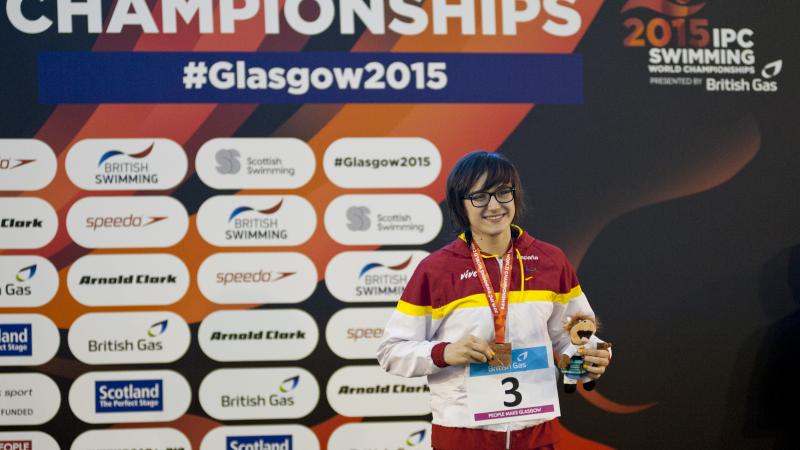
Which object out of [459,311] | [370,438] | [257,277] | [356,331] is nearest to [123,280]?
[257,277]

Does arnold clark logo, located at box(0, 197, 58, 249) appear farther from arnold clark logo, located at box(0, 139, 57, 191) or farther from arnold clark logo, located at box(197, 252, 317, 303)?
arnold clark logo, located at box(197, 252, 317, 303)

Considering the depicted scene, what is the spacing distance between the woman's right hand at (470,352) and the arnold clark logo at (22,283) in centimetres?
222

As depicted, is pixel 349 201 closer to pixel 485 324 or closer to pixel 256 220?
pixel 256 220

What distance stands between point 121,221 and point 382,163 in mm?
1210

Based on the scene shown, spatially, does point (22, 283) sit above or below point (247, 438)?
above

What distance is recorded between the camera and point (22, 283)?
3363 millimetres

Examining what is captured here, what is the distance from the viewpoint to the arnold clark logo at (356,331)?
135 inches

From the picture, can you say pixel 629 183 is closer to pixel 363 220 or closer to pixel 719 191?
pixel 719 191

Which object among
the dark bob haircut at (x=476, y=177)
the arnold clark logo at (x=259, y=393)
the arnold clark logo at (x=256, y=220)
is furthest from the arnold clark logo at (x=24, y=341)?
the dark bob haircut at (x=476, y=177)

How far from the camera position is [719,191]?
3529 millimetres

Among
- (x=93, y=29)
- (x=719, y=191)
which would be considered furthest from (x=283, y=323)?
(x=719, y=191)

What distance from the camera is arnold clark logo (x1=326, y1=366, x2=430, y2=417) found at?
3.43 meters

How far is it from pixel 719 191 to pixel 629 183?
1.41 feet

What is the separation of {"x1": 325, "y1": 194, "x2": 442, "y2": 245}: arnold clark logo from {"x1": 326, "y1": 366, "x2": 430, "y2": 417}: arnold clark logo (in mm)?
601
